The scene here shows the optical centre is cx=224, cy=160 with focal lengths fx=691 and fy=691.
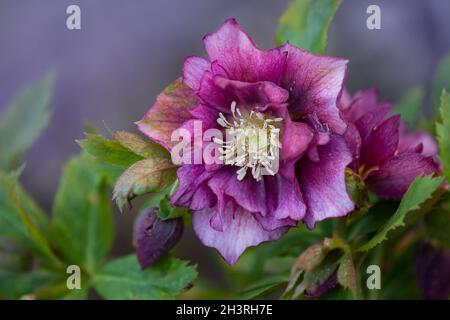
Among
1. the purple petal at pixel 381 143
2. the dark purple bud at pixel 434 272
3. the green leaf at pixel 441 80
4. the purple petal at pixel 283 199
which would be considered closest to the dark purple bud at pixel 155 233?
the purple petal at pixel 283 199

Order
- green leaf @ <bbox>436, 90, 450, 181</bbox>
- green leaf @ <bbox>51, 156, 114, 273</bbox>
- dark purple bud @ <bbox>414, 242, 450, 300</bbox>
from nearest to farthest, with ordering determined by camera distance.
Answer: green leaf @ <bbox>436, 90, 450, 181</bbox> < dark purple bud @ <bbox>414, 242, 450, 300</bbox> < green leaf @ <bbox>51, 156, 114, 273</bbox>

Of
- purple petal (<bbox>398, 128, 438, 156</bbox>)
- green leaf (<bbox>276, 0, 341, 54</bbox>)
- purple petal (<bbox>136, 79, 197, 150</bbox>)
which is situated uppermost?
green leaf (<bbox>276, 0, 341, 54</bbox>)

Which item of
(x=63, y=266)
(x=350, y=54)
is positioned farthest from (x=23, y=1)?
(x=63, y=266)

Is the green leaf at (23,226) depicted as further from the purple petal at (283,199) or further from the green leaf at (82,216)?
the purple petal at (283,199)

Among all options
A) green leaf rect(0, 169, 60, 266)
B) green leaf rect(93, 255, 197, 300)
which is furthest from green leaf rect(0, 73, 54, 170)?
green leaf rect(93, 255, 197, 300)

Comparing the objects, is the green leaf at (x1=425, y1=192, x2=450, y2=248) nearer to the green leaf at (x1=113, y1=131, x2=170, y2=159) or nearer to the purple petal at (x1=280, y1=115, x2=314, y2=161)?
the purple petal at (x1=280, y1=115, x2=314, y2=161)

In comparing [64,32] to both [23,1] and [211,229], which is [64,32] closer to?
[23,1]

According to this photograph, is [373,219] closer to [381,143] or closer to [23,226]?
[381,143]
